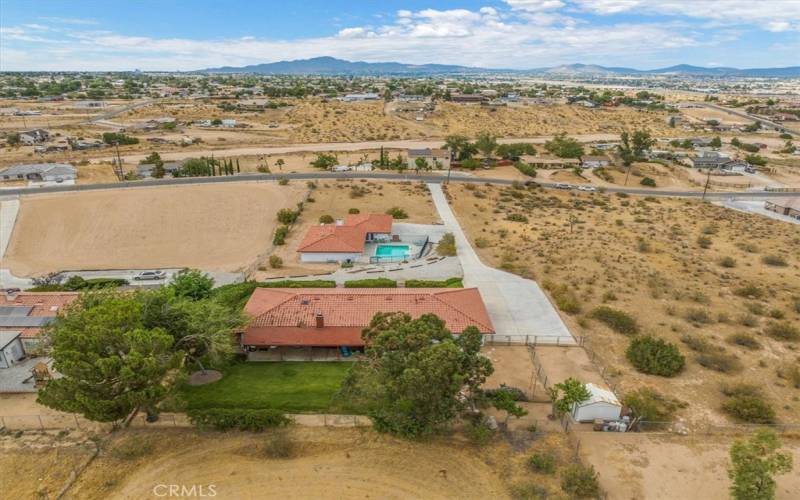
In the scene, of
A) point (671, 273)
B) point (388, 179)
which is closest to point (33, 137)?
point (388, 179)

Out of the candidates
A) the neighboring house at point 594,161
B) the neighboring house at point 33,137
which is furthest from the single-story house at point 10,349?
the neighboring house at point 33,137

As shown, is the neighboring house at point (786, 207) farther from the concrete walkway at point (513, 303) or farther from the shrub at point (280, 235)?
the shrub at point (280, 235)

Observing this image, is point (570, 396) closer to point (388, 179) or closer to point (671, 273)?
point (671, 273)

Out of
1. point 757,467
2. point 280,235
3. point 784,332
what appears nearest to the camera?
point 757,467

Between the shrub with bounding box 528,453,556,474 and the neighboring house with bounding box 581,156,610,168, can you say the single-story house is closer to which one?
the shrub with bounding box 528,453,556,474

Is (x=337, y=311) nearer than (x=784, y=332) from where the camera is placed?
Yes

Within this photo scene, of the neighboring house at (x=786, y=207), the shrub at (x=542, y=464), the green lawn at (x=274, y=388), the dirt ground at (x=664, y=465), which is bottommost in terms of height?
the dirt ground at (x=664, y=465)

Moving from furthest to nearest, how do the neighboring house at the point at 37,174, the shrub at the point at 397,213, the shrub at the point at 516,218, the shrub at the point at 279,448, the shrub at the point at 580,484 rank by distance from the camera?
the neighboring house at the point at 37,174, the shrub at the point at 516,218, the shrub at the point at 397,213, the shrub at the point at 279,448, the shrub at the point at 580,484
